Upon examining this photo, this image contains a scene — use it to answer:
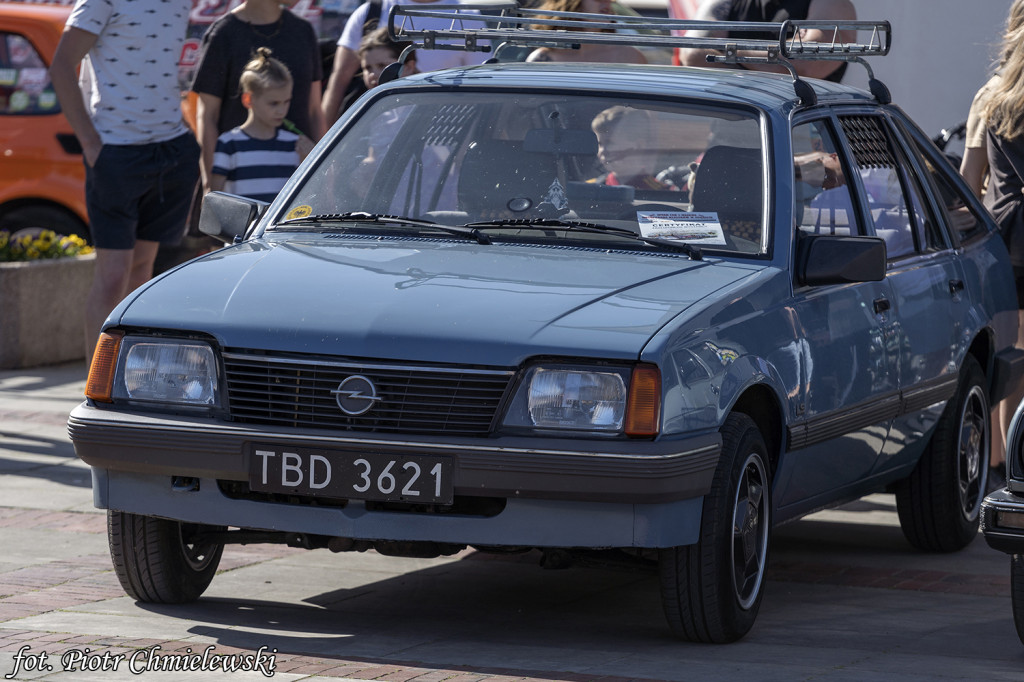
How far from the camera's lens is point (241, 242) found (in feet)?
20.0

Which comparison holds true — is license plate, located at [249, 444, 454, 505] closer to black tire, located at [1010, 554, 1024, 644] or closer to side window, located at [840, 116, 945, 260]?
black tire, located at [1010, 554, 1024, 644]

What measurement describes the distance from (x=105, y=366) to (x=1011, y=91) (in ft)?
14.9

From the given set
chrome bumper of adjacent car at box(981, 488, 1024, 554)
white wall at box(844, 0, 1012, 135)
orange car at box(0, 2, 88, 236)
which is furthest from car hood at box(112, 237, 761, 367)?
orange car at box(0, 2, 88, 236)

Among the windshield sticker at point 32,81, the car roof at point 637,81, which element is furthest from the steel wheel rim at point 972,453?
the windshield sticker at point 32,81

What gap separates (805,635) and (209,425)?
1929 mm

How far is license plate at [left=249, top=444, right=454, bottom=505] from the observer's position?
491 cm

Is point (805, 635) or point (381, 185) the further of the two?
point (381, 185)

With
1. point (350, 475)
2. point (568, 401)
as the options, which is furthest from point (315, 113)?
point (568, 401)

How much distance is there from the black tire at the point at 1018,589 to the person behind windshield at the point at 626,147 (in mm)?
1647

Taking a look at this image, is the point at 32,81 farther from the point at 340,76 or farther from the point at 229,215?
the point at 229,215

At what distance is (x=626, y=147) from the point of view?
6148 millimetres

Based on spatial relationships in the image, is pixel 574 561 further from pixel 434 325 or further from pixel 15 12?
pixel 15 12

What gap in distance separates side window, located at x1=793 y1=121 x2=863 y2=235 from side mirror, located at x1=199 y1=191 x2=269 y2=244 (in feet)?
6.03

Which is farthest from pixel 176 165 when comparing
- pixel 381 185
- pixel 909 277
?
pixel 909 277
